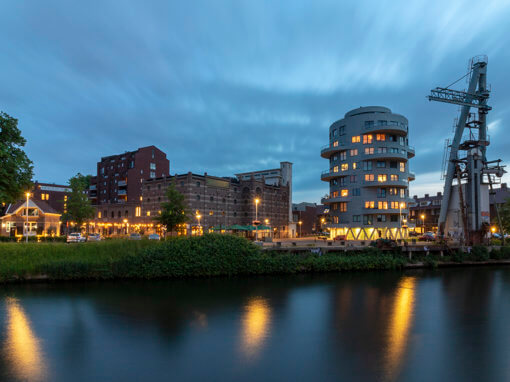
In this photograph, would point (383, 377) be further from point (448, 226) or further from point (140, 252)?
point (448, 226)

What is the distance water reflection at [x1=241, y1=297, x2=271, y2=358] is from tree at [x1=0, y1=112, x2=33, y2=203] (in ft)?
74.8

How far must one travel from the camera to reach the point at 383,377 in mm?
12742

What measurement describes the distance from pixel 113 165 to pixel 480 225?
97.0 m

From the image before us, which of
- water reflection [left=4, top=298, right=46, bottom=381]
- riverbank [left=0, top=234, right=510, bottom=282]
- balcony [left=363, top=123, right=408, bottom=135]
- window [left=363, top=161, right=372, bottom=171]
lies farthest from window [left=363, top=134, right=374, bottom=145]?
water reflection [left=4, top=298, right=46, bottom=381]

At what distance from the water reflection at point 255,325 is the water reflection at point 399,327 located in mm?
6143

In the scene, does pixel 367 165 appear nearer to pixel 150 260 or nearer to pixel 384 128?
pixel 384 128

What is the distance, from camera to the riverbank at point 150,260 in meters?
30.4

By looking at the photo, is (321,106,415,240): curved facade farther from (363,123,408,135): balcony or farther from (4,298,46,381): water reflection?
(4,298,46,381): water reflection

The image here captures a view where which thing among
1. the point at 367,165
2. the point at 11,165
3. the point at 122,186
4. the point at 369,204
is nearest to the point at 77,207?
the point at 11,165

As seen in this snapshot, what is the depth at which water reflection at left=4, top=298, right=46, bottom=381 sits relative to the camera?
42.9 feet

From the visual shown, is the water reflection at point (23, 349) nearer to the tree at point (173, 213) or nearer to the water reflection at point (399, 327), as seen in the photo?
the water reflection at point (399, 327)

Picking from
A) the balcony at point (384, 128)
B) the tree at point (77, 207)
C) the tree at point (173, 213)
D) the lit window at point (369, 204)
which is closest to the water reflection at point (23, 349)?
the tree at point (173, 213)

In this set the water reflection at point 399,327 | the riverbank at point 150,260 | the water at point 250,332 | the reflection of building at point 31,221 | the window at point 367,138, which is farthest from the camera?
the reflection of building at point 31,221

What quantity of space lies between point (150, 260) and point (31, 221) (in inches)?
1832
